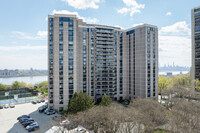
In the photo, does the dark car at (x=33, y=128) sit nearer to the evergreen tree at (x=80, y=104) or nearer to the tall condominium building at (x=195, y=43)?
the evergreen tree at (x=80, y=104)

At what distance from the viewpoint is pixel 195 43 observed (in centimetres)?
5556

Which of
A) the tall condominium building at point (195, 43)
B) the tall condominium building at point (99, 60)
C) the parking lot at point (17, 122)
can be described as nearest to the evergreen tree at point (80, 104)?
the parking lot at point (17, 122)

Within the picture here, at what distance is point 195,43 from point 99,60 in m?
45.2

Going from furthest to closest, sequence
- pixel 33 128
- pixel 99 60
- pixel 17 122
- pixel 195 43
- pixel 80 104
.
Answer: pixel 195 43 < pixel 99 60 < pixel 17 122 < pixel 80 104 < pixel 33 128

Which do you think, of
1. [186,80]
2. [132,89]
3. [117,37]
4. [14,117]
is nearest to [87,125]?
[14,117]

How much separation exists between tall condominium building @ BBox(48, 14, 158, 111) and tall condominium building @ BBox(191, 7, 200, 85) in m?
22.5

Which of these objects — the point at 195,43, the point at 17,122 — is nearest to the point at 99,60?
the point at 17,122

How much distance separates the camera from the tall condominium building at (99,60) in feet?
126

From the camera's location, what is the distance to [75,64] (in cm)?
3938

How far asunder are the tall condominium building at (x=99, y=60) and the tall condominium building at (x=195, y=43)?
2253 cm

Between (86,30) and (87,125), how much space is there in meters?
32.4

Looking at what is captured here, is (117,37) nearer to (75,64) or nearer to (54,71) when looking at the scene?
(75,64)

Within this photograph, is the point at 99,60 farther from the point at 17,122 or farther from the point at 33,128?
the point at 17,122

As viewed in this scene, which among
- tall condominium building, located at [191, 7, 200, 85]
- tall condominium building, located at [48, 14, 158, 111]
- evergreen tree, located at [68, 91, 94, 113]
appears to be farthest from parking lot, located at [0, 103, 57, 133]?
tall condominium building, located at [191, 7, 200, 85]
